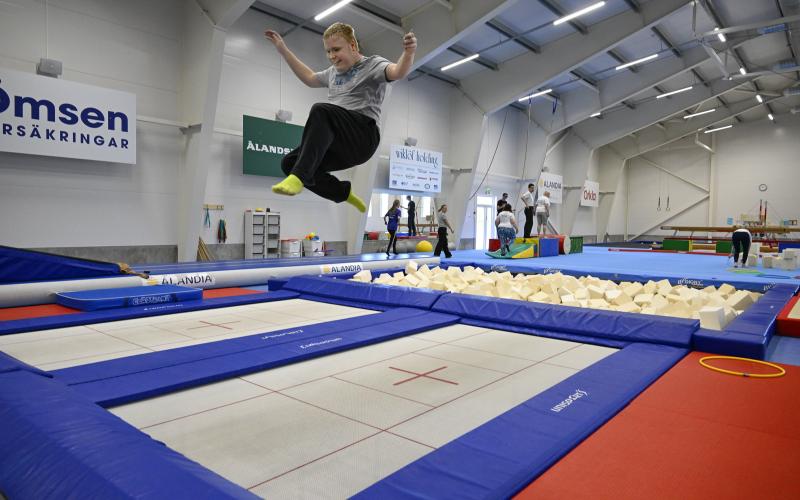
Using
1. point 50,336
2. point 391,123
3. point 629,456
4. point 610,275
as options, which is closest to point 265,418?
point 629,456

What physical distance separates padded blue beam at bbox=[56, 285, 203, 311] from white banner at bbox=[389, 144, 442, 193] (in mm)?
7234

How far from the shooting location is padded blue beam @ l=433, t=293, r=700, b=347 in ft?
9.86

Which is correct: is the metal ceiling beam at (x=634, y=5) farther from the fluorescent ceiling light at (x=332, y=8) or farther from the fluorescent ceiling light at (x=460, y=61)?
the fluorescent ceiling light at (x=332, y=8)

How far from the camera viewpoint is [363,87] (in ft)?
8.08

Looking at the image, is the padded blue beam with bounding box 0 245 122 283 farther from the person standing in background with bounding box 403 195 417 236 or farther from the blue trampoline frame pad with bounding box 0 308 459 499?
the person standing in background with bounding box 403 195 417 236

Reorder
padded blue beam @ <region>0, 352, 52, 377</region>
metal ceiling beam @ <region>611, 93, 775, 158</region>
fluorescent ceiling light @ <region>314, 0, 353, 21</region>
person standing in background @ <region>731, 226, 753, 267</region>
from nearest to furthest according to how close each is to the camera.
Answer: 1. padded blue beam @ <region>0, 352, 52, 377</region>
2. person standing in background @ <region>731, 226, 753, 267</region>
3. fluorescent ceiling light @ <region>314, 0, 353, 21</region>
4. metal ceiling beam @ <region>611, 93, 775, 158</region>

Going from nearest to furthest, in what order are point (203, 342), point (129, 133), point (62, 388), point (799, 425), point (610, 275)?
point (799, 425) → point (62, 388) → point (203, 342) → point (610, 275) → point (129, 133)

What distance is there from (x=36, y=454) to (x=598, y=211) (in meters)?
22.2

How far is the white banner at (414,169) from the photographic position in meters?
11.4

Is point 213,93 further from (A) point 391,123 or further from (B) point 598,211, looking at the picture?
(B) point 598,211

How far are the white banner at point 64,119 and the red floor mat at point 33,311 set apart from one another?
3209 mm

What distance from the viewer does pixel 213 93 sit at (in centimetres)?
771

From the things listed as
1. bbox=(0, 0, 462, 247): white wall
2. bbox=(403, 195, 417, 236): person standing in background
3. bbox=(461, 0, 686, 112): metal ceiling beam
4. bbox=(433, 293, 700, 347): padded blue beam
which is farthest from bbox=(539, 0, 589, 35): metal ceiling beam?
bbox=(433, 293, 700, 347): padded blue beam

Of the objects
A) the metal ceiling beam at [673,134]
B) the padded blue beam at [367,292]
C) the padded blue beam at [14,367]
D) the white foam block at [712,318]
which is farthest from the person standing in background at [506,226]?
the metal ceiling beam at [673,134]
